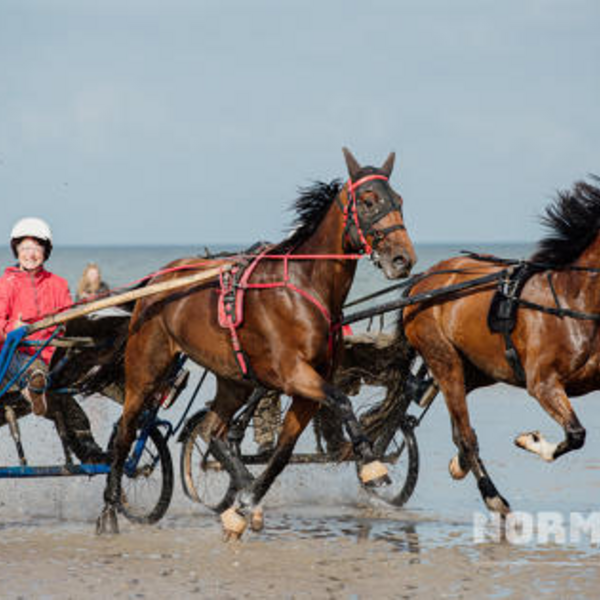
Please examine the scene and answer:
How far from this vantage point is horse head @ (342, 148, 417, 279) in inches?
295

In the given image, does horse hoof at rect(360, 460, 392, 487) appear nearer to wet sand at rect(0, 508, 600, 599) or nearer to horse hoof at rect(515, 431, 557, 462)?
wet sand at rect(0, 508, 600, 599)

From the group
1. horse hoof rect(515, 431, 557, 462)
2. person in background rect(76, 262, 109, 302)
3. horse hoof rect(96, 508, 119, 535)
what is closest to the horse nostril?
horse hoof rect(515, 431, 557, 462)

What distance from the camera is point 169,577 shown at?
744cm

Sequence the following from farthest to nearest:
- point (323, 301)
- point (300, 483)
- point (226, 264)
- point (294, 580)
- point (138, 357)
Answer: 1. point (300, 483)
2. point (138, 357)
3. point (226, 264)
4. point (323, 301)
5. point (294, 580)

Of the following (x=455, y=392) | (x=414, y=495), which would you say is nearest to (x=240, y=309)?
(x=455, y=392)

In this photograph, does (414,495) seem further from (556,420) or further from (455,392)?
(556,420)

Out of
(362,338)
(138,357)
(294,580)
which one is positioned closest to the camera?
(294,580)

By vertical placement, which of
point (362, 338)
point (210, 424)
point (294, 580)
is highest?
point (362, 338)

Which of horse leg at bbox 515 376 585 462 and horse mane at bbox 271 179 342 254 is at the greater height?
horse mane at bbox 271 179 342 254

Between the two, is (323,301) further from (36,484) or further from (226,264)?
(36,484)

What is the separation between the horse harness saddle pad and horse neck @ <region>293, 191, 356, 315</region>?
1423 mm

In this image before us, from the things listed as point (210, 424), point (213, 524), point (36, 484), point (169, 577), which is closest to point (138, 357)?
point (210, 424)

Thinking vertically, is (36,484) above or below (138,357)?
below

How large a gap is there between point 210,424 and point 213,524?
2.58 ft
